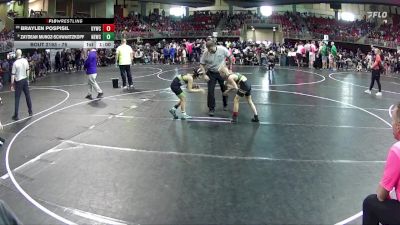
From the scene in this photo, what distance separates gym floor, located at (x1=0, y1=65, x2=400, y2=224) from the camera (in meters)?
4.95

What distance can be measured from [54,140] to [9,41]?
64.3ft

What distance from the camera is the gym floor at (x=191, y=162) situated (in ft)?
16.3

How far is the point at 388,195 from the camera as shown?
139 inches

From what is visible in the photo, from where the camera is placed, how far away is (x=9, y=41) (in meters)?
25.3

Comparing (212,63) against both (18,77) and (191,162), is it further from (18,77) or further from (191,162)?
(18,77)

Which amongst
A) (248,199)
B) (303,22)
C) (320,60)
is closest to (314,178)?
(248,199)

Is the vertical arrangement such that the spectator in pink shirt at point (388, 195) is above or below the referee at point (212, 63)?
below

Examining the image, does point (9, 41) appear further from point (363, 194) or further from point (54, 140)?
point (363, 194)
